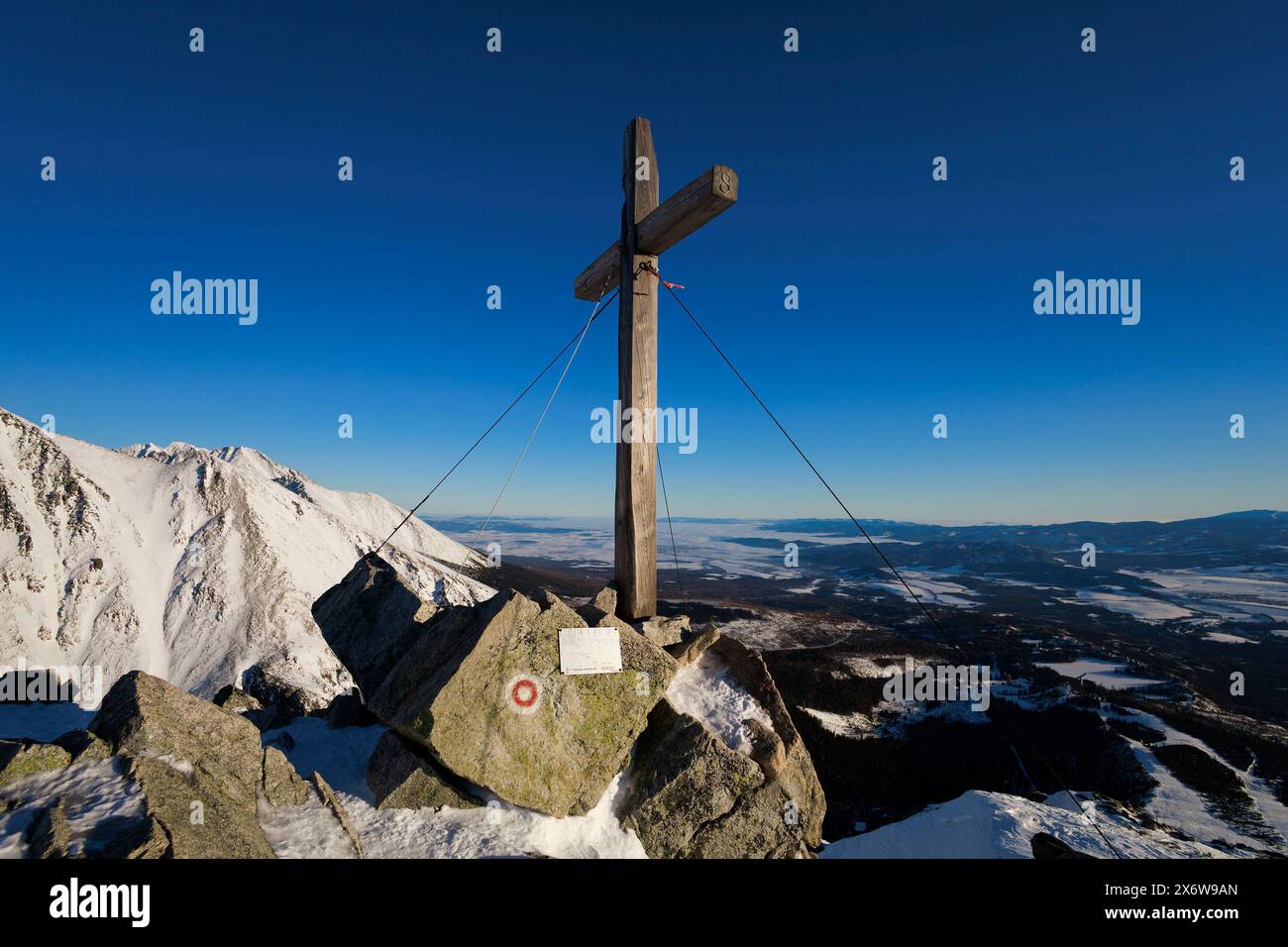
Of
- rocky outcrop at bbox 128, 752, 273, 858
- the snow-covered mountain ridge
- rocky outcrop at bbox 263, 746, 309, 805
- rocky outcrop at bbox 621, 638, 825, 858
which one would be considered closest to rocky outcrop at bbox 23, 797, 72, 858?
rocky outcrop at bbox 128, 752, 273, 858

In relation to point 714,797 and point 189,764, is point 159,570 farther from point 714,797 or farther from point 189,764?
point 714,797

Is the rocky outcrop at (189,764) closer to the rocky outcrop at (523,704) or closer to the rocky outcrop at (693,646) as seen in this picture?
the rocky outcrop at (523,704)

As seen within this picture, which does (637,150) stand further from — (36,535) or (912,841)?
(36,535)

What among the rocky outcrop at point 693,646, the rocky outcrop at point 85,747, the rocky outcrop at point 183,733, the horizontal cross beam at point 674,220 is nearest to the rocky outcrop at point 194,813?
the rocky outcrop at point 183,733

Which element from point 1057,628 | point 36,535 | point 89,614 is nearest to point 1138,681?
point 1057,628

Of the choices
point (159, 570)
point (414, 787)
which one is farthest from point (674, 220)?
point (159, 570)

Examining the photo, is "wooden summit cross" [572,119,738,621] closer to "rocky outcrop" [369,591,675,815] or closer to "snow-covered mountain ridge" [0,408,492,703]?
"rocky outcrop" [369,591,675,815]
